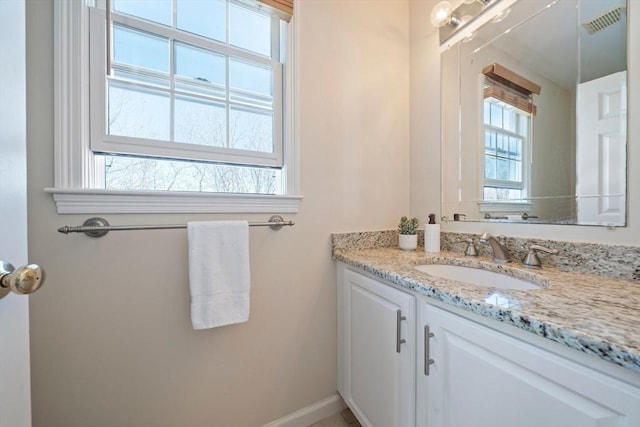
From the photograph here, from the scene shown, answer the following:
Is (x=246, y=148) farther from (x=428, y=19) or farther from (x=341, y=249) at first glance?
(x=428, y=19)

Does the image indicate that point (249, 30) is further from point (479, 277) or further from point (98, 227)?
point (479, 277)

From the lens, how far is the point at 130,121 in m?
0.93

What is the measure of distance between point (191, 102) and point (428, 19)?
137cm

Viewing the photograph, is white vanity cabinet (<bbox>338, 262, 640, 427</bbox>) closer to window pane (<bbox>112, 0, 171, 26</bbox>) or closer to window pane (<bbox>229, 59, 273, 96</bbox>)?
window pane (<bbox>229, 59, 273, 96</bbox>)

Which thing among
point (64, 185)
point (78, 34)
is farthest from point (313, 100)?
point (64, 185)

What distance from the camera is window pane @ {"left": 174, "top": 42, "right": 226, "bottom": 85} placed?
1.03 metres

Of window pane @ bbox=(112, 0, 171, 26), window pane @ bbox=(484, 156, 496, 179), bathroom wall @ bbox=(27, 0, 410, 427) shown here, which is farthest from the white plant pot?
window pane @ bbox=(112, 0, 171, 26)

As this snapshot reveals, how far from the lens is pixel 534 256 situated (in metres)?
0.92

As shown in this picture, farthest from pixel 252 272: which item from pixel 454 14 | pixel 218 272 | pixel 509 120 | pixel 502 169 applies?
pixel 454 14

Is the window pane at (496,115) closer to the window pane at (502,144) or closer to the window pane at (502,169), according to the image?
the window pane at (502,144)

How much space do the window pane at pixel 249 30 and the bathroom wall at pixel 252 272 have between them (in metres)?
0.17

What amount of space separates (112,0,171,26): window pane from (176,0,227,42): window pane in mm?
43

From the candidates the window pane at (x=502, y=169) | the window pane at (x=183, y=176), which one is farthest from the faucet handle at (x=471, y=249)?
the window pane at (x=183, y=176)

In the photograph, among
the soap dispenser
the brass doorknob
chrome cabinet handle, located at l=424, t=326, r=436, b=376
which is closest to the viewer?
the brass doorknob
